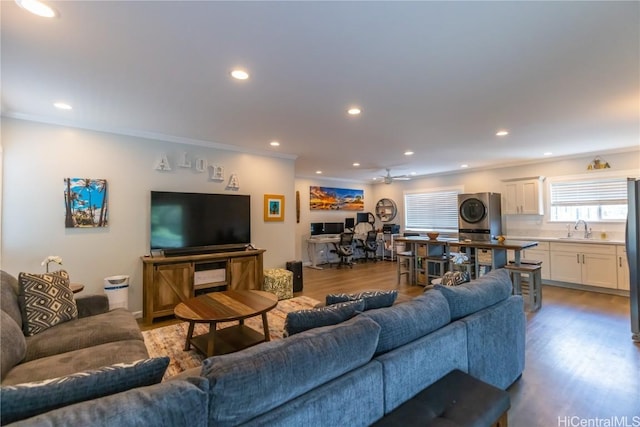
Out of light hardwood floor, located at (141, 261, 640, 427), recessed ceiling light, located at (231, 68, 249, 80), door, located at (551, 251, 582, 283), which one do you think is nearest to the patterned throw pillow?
light hardwood floor, located at (141, 261, 640, 427)

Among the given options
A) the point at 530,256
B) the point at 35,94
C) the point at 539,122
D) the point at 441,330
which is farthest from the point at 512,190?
the point at 35,94

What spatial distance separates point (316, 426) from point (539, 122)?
4.18 meters

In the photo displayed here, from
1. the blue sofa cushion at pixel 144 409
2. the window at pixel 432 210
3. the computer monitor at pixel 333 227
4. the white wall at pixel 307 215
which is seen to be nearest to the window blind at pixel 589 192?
the window at pixel 432 210

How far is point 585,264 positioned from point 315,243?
5.65 meters

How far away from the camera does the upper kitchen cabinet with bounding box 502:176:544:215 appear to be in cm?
601

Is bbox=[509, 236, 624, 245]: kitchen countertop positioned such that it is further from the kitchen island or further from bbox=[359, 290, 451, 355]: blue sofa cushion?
bbox=[359, 290, 451, 355]: blue sofa cushion

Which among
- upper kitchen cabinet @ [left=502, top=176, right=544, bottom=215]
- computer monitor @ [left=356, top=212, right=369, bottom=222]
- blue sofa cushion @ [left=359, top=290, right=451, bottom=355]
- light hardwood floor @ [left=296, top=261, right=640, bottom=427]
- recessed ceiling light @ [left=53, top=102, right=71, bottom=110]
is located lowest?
light hardwood floor @ [left=296, top=261, right=640, bottom=427]

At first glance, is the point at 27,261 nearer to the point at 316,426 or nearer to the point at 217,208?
the point at 217,208

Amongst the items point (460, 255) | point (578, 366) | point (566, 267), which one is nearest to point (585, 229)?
point (566, 267)

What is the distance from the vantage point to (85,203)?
370 cm

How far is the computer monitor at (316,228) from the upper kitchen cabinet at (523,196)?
4.43 m

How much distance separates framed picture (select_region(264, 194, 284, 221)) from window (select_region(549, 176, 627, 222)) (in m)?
5.34

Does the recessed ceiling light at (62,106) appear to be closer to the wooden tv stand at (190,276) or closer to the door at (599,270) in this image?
the wooden tv stand at (190,276)

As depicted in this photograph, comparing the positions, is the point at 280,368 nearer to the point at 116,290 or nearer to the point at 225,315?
the point at 225,315
